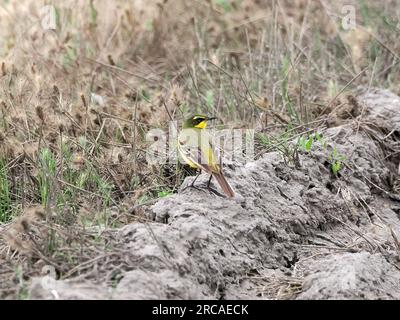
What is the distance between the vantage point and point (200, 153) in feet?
17.1

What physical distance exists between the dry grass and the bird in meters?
0.36

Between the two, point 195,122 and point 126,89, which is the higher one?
point 126,89

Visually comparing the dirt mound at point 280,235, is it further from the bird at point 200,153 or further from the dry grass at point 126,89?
the dry grass at point 126,89

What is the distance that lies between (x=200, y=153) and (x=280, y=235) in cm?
76

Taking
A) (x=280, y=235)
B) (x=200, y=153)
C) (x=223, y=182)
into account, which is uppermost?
(x=200, y=153)

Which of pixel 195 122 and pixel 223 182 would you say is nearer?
pixel 223 182

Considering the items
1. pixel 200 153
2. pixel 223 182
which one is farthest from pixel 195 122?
pixel 223 182

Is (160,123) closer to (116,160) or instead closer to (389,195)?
(116,160)

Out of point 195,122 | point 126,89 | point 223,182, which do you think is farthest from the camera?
point 126,89

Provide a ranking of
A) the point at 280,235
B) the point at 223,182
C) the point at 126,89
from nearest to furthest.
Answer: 1. the point at 223,182
2. the point at 280,235
3. the point at 126,89

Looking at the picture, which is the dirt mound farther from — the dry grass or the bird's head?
the bird's head

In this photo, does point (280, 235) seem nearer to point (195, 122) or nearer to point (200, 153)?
A: point (200, 153)

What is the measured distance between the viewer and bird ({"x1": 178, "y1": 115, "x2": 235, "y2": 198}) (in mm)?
5098

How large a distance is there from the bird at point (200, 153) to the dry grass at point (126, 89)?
0.36 meters
